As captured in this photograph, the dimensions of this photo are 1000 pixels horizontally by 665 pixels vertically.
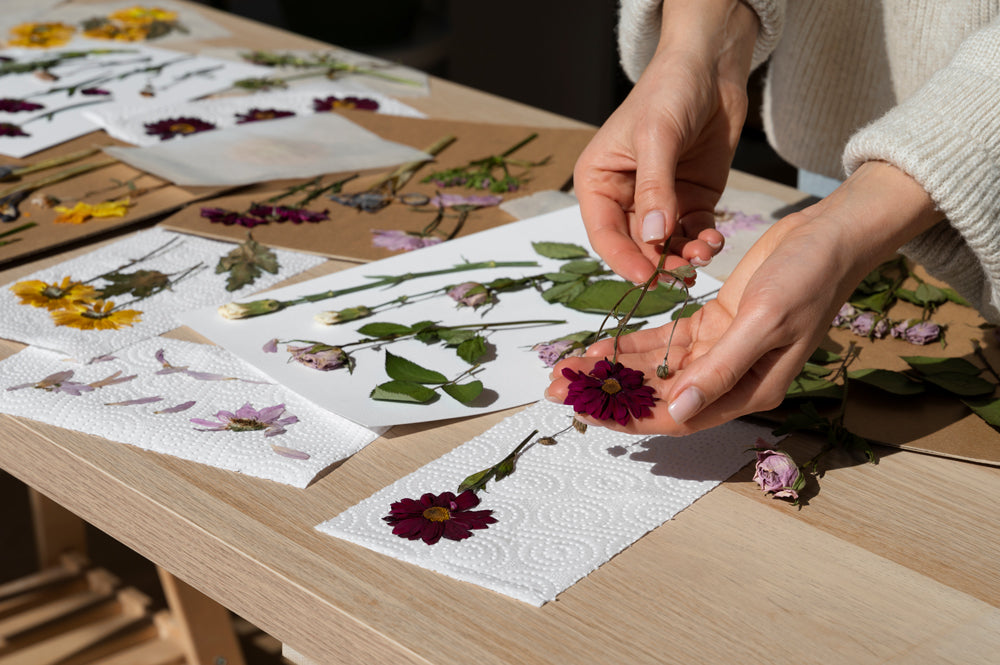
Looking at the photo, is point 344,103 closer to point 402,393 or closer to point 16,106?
point 16,106

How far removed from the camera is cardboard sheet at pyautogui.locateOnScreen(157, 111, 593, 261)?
3.03 ft

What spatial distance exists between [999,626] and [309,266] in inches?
23.9

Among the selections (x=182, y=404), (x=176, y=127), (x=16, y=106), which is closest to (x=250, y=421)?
(x=182, y=404)

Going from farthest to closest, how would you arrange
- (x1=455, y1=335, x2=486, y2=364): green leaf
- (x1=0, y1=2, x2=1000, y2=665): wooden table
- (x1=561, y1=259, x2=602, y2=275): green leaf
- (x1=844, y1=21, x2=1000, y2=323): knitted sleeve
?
1. (x1=561, y1=259, x2=602, y2=275): green leaf
2. (x1=455, y1=335, x2=486, y2=364): green leaf
3. (x1=844, y1=21, x2=1000, y2=323): knitted sleeve
4. (x1=0, y1=2, x2=1000, y2=665): wooden table

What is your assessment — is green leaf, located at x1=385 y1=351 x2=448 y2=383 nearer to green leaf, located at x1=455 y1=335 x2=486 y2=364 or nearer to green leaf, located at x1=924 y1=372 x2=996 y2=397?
green leaf, located at x1=455 y1=335 x2=486 y2=364

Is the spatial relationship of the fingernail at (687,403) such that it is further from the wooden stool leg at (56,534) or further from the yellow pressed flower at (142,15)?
the yellow pressed flower at (142,15)

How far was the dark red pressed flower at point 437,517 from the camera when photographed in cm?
55

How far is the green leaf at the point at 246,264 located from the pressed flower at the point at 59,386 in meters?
0.17

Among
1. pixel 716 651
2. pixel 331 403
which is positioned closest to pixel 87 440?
pixel 331 403

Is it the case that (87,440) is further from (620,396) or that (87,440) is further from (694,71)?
(694,71)

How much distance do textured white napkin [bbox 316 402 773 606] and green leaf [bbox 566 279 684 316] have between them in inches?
5.3

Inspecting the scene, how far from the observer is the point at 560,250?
0.88 m

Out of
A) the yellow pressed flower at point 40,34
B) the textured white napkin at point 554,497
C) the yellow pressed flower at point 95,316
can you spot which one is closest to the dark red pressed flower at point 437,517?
the textured white napkin at point 554,497

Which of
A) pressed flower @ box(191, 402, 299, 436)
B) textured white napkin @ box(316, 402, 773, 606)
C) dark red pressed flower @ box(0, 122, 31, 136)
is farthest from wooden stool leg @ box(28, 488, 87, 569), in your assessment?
textured white napkin @ box(316, 402, 773, 606)
